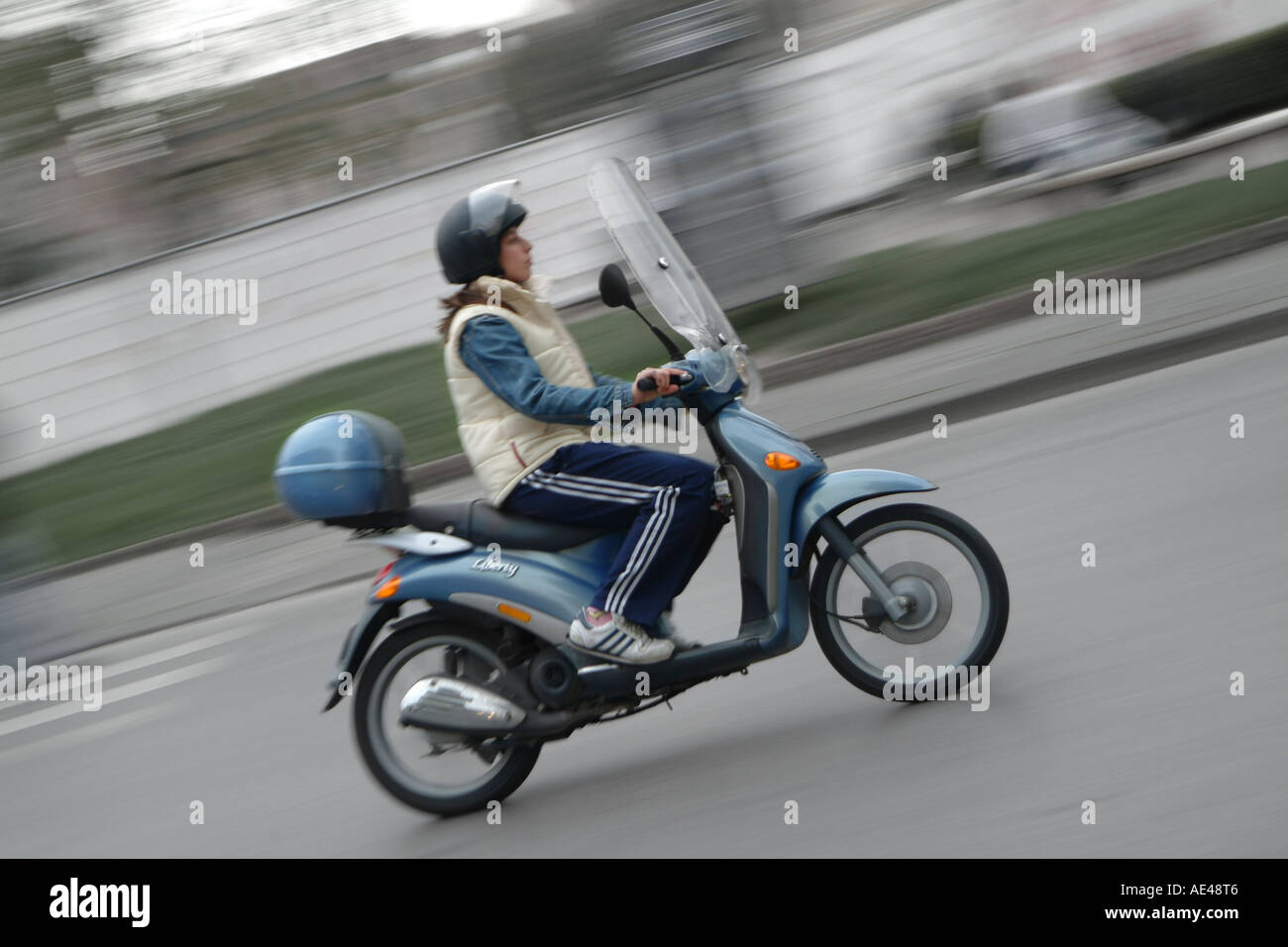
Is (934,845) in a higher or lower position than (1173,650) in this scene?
lower

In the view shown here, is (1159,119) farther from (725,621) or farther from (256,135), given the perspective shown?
(725,621)

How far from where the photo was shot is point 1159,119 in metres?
15.2

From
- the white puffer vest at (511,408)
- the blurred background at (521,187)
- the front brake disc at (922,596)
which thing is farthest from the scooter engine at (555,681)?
the blurred background at (521,187)

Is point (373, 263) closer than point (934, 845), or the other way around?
point (934, 845)

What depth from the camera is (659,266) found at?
4.58m

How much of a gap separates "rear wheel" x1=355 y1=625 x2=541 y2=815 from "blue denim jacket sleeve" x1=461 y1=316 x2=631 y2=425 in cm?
77

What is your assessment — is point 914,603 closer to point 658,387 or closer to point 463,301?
point 658,387

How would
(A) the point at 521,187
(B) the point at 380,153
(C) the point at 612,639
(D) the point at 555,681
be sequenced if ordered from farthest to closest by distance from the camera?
(B) the point at 380,153 < (A) the point at 521,187 < (D) the point at 555,681 < (C) the point at 612,639

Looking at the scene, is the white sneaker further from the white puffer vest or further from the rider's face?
the rider's face

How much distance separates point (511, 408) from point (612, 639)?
0.77m

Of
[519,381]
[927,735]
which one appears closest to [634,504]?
[519,381]
